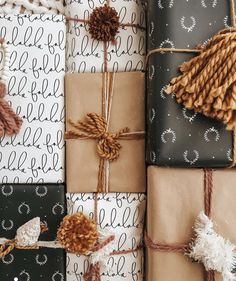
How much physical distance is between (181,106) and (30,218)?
44 cm

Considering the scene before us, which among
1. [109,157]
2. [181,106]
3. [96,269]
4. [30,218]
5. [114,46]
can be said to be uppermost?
[114,46]

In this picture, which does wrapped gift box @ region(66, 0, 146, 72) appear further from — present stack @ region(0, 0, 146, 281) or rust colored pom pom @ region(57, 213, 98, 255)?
rust colored pom pom @ region(57, 213, 98, 255)

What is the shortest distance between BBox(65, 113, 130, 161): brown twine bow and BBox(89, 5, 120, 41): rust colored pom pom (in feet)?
0.63

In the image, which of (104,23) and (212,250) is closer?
(212,250)

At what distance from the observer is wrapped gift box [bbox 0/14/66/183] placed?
948 millimetres

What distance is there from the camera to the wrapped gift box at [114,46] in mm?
965

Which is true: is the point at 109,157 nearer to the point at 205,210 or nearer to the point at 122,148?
the point at 122,148

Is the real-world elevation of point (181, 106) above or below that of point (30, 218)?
above

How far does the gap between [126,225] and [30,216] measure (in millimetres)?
228

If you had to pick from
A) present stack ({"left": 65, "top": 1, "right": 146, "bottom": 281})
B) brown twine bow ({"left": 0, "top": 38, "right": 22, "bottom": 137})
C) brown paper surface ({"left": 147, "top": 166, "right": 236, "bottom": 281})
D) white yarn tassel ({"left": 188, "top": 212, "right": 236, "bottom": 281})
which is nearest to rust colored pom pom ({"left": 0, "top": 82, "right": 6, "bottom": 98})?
brown twine bow ({"left": 0, "top": 38, "right": 22, "bottom": 137})

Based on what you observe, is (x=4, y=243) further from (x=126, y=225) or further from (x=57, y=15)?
(x=57, y=15)

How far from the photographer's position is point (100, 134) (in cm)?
93

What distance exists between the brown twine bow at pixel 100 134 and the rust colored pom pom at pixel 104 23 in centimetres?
19

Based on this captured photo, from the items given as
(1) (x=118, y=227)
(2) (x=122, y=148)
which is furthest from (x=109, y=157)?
(1) (x=118, y=227)
